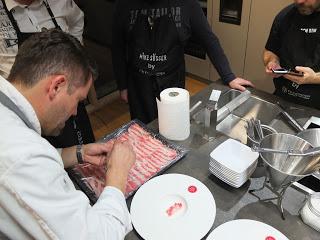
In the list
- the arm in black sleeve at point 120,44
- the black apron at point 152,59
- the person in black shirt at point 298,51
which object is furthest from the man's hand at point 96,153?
the person in black shirt at point 298,51

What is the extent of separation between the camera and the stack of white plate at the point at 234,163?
35.9 inches

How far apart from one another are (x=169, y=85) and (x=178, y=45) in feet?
0.79

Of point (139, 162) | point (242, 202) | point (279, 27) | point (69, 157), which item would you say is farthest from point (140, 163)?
point (279, 27)

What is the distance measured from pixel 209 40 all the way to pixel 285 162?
92 centimetres

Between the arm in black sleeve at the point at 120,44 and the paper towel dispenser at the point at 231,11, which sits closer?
the arm in black sleeve at the point at 120,44

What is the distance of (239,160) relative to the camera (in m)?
0.94

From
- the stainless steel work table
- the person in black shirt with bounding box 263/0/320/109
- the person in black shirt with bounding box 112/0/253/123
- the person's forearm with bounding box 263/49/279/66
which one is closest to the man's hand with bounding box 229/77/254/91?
the person in black shirt with bounding box 112/0/253/123

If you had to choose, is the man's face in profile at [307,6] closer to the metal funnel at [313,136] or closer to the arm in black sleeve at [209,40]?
the arm in black sleeve at [209,40]

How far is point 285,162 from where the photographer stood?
879mm

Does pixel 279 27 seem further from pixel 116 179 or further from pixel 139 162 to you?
pixel 116 179

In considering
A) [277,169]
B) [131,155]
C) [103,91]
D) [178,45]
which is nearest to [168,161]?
[131,155]

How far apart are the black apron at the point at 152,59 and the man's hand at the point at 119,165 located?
2.31ft

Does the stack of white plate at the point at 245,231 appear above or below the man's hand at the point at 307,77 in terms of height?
below

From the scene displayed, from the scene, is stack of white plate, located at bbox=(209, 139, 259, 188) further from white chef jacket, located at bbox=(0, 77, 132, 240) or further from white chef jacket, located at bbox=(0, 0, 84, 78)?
white chef jacket, located at bbox=(0, 0, 84, 78)
